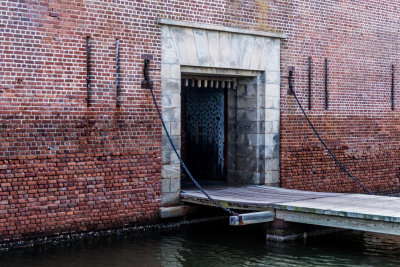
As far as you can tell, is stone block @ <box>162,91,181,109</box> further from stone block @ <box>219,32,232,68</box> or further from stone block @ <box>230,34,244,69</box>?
stone block @ <box>230,34,244,69</box>

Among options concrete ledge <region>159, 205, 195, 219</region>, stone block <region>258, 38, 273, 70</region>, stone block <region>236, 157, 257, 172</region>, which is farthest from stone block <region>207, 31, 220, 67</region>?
concrete ledge <region>159, 205, 195, 219</region>

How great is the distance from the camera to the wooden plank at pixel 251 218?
8281 millimetres

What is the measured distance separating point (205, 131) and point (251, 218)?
4.05m

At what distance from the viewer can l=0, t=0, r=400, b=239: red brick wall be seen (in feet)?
27.0

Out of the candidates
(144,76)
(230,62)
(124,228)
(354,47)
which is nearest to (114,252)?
(124,228)

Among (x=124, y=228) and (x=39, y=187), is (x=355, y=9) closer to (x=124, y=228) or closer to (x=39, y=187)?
(x=124, y=228)

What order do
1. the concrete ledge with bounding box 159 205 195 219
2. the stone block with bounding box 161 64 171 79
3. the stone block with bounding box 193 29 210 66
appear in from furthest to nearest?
the stone block with bounding box 193 29 210 66 → the stone block with bounding box 161 64 171 79 → the concrete ledge with bounding box 159 205 195 219

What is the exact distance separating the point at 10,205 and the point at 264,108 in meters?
4.96

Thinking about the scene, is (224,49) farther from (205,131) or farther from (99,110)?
(99,110)

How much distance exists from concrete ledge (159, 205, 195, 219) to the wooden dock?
16 cm

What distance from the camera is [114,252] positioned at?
26.7ft

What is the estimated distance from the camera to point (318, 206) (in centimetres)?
856

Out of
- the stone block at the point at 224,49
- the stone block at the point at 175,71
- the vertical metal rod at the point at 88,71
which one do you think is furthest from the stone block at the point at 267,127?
the vertical metal rod at the point at 88,71

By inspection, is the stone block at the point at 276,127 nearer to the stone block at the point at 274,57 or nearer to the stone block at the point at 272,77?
the stone block at the point at 272,77
